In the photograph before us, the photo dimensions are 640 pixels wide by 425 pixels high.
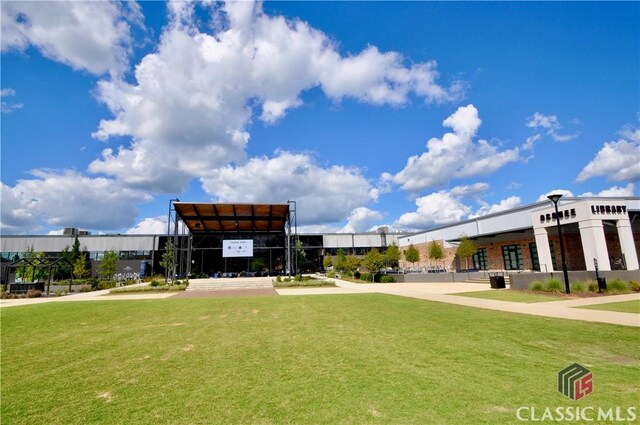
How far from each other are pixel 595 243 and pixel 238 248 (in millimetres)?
38167

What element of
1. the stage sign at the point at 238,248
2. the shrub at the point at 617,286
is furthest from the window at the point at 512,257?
the stage sign at the point at 238,248

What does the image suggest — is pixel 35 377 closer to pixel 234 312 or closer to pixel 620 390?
pixel 234 312

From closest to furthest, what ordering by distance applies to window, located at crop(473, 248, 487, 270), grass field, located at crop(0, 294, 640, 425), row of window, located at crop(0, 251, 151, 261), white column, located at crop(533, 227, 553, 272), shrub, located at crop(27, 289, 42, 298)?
grass field, located at crop(0, 294, 640, 425)
shrub, located at crop(27, 289, 42, 298)
white column, located at crop(533, 227, 553, 272)
window, located at crop(473, 248, 487, 270)
row of window, located at crop(0, 251, 151, 261)

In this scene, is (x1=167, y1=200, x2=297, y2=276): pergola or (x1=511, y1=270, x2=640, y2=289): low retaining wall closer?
(x1=511, y1=270, x2=640, y2=289): low retaining wall

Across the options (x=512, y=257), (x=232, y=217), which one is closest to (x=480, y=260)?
(x=512, y=257)

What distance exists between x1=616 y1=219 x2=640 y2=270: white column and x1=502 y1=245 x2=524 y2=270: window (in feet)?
37.7

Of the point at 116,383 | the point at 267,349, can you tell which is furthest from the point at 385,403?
the point at 116,383

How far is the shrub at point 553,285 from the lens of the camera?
1720 cm

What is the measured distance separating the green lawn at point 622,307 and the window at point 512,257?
888 inches

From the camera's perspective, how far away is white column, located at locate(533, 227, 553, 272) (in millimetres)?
25766

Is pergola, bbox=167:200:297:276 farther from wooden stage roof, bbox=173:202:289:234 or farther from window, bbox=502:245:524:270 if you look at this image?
window, bbox=502:245:524:270

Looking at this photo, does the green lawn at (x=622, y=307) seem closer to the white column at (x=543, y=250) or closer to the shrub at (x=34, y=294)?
the white column at (x=543, y=250)

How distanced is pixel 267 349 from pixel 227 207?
37.6m

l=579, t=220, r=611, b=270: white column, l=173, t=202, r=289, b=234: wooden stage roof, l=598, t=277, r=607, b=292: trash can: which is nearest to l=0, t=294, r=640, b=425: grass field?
l=598, t=277, r=607, b=292: trash can
